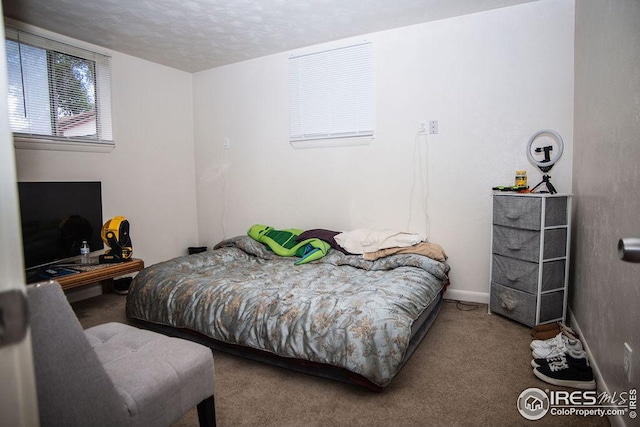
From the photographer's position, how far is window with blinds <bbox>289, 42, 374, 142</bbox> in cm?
353

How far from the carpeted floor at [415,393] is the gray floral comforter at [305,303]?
0.48 ft

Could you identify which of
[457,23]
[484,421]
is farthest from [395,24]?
[484,421]

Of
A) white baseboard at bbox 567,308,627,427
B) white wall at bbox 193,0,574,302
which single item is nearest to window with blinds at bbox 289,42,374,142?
white wall at bbox 193,0,574,302

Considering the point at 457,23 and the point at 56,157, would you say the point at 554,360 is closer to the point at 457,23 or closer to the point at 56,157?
the point at 457,23

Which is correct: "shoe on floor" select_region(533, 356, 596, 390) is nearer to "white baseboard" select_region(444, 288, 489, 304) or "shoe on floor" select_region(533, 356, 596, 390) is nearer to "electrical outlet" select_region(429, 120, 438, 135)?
"white baseboard" select_region(444, 288, 489, 304)

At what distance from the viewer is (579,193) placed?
2512 mm

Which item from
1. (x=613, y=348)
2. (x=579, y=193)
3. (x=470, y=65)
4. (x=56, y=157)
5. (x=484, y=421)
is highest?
(x=470, y=65)

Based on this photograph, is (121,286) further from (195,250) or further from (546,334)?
(546,334)

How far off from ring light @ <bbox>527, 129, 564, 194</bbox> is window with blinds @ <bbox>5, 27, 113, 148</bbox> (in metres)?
3.82

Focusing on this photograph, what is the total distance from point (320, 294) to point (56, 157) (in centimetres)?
268

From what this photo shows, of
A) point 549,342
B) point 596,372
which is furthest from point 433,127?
point 596,372

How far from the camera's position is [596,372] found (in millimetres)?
1838

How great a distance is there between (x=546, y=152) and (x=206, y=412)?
2891 millimetres

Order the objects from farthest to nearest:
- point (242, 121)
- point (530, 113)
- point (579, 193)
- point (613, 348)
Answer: point (242, 121), point (530, 113), point (579, 193), point (613, 348)
